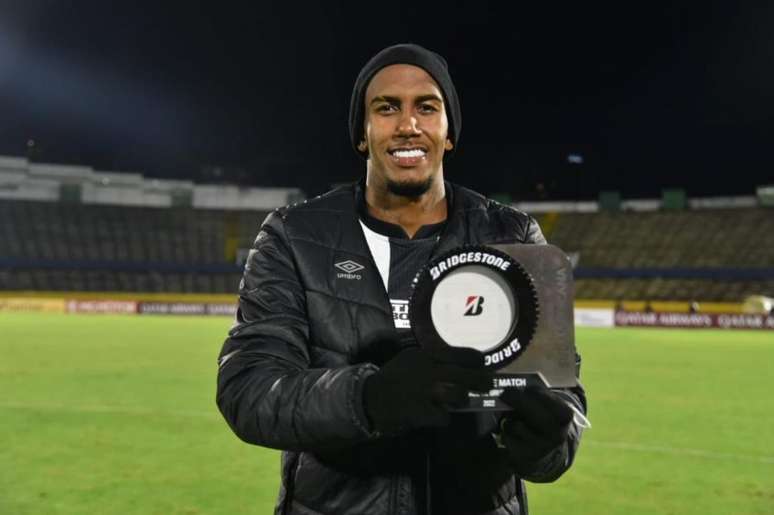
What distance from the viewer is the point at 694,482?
239 inches

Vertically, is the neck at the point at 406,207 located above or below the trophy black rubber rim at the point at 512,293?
above

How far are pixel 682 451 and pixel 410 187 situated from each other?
599 centimetres

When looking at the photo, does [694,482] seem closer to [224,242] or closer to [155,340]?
[155,340]

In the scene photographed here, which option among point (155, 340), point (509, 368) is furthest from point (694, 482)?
point (155, 340)

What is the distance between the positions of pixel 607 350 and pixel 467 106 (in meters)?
43.9

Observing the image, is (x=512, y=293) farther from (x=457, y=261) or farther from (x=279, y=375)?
(x=279, y=375)

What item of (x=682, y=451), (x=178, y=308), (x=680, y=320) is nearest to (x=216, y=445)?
(x=682, y=451)

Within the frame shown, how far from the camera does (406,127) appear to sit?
2.29 metres

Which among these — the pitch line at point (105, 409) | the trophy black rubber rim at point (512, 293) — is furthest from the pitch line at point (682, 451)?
the trophy black rubber rim at point (512, 293)

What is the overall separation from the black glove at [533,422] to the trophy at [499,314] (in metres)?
0.03

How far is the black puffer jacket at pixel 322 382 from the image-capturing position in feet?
6.45

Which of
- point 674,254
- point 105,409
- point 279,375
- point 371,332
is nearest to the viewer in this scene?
point 279,375

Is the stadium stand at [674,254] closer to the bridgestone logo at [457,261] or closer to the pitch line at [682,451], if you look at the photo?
the pitch line at [682,451]

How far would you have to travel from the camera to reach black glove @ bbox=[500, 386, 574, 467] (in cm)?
175
